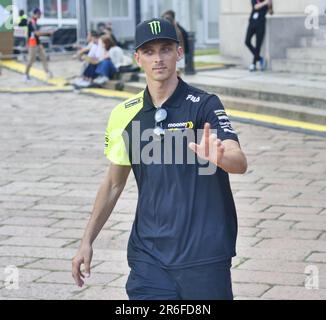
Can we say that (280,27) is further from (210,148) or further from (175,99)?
(210,148)

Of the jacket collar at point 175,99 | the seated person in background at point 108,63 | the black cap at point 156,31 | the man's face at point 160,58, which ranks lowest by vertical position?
the seated person in background at point 108,63

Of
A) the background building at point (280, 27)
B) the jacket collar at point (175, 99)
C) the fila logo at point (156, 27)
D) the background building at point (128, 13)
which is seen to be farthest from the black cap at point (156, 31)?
the background building at point (128, 13)

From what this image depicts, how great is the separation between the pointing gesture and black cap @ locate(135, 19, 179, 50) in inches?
23.0

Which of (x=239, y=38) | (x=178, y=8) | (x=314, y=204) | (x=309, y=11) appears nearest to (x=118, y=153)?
(x=314, y=204)

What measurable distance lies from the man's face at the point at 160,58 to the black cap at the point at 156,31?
0.03 m

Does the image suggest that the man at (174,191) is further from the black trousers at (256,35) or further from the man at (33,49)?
the man at (33,49)

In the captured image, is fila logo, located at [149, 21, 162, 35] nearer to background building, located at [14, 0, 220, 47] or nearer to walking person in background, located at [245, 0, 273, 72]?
walking person in background, located at [245, 0, 273, 72]

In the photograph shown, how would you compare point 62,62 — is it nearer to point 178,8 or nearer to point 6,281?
point 178,8

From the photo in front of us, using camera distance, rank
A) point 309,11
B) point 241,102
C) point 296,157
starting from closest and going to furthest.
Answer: point 296,157
point 241,102
point 309,11

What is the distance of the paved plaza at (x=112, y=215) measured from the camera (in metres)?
6.24

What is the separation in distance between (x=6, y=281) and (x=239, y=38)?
14.3m

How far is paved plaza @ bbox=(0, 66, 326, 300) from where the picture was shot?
6.24 metres

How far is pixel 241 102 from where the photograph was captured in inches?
569

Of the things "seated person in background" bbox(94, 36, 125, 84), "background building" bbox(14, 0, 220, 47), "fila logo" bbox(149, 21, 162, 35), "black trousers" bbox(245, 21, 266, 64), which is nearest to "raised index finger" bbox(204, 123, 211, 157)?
"fila logo" bbox(149, 21, 162, 35)
